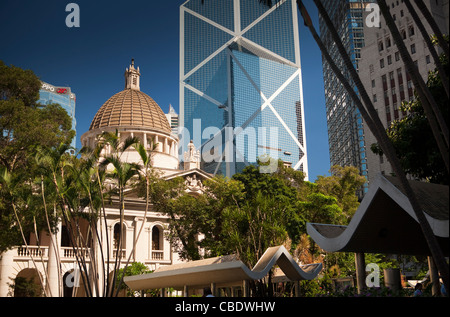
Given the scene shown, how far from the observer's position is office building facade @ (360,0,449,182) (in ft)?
198

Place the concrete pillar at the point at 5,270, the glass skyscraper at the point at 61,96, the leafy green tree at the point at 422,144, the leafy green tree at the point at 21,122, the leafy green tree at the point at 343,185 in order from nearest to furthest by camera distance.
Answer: the leafy green tree at the point at 422,144, the leafy green tree at the point at 21,122, the concrete pillar at the point at 5,270, the leafy green tree at the point at 343,185, the glass skyscraper at the point at 61,96

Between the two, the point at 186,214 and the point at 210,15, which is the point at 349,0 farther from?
the point at 186,214

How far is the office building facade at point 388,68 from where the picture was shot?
6028cm

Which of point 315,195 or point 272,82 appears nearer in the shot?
point 315,195

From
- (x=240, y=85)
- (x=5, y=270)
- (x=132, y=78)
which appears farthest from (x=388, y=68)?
(x=240, y=85)

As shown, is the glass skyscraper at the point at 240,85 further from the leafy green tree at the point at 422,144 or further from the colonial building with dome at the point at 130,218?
the leafy green tree at the point at 422,144

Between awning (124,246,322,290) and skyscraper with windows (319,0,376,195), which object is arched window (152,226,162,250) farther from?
skyscraper with windows (319,0,376,195)

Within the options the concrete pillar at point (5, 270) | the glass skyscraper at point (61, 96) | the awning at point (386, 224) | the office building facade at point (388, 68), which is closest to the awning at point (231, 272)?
the awning at point (386, 224)

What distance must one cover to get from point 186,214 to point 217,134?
106 metres

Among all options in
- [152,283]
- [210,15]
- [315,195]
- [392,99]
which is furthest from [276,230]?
[210,15]

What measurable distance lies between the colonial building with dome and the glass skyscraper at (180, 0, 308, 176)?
198 ft

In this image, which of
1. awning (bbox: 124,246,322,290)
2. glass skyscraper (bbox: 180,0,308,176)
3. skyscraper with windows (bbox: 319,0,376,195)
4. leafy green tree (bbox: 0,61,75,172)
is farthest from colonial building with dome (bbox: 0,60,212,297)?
glass skyscraper (bbox: 180,0,308,176)

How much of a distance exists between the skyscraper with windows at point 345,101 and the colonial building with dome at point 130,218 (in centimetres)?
4373

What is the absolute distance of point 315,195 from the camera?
39312 mm
